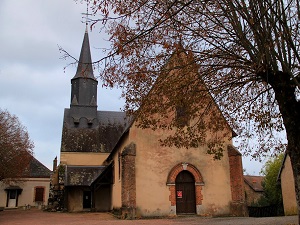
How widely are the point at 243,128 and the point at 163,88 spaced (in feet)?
13.5

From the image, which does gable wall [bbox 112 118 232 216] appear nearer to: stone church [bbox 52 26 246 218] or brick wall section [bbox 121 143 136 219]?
A: stone church [bbox 52 26 246 218]

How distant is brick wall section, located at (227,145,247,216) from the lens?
18.5 metres

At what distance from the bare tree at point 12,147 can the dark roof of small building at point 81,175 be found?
6.36 m

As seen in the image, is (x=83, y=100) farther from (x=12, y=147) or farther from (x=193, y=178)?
(x=193, y=178)

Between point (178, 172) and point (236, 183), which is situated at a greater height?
point (178, 172)

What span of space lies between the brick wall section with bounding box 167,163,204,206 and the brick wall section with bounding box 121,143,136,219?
2.25 metres

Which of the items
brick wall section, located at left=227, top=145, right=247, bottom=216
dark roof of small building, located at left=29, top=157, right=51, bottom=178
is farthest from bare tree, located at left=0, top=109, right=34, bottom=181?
brick wall section, located at left=227, top=145, right=247, bottom=216

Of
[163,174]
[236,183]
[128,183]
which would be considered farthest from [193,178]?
[128,183]

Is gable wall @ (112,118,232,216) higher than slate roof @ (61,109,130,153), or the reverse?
slate roof @ (61,109,130,153)

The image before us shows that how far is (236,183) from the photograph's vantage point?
62.7 ft

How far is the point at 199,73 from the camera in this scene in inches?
394

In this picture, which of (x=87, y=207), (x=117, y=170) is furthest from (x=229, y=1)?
(x=87, y=207)

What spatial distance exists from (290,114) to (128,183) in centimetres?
1127

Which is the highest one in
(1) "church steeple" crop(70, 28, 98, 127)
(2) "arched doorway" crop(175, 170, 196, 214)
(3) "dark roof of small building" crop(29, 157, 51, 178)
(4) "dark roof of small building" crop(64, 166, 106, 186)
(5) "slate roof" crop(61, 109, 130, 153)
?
(1) "church steeple" crop(70, 28, 98, 127)
